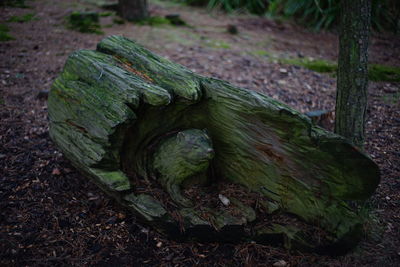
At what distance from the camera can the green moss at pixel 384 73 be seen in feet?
16.2

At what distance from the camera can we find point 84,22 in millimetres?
6383

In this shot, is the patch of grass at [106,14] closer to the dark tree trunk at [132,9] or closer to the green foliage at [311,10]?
the dark tree trunk at [132,9]

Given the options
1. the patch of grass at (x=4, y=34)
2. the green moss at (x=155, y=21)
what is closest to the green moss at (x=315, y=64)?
the green moss at (x=155, y=21)

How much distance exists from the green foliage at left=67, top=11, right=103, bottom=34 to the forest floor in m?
0.19

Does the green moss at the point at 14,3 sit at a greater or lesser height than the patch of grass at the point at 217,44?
greater

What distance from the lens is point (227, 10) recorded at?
8352 mm

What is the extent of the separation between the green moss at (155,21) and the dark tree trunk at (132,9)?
13 cm

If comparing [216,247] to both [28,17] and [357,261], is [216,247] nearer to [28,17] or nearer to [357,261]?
[357,261]

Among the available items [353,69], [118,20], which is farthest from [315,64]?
[118,20]

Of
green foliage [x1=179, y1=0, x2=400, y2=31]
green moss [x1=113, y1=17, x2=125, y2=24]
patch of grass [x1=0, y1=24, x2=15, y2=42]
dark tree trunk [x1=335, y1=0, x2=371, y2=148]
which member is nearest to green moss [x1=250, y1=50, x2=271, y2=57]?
green foliage [x1=179, y1=0, x2=400, y2=31]

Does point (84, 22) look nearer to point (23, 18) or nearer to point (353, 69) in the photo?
point (23, 18)

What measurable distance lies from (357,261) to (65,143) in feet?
7.69

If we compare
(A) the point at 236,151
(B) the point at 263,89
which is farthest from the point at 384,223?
(B) the point at 263,89

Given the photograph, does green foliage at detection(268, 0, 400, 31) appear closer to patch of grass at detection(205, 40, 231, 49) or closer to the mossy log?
patch of grass at detection(205, 40, 231, 49)
